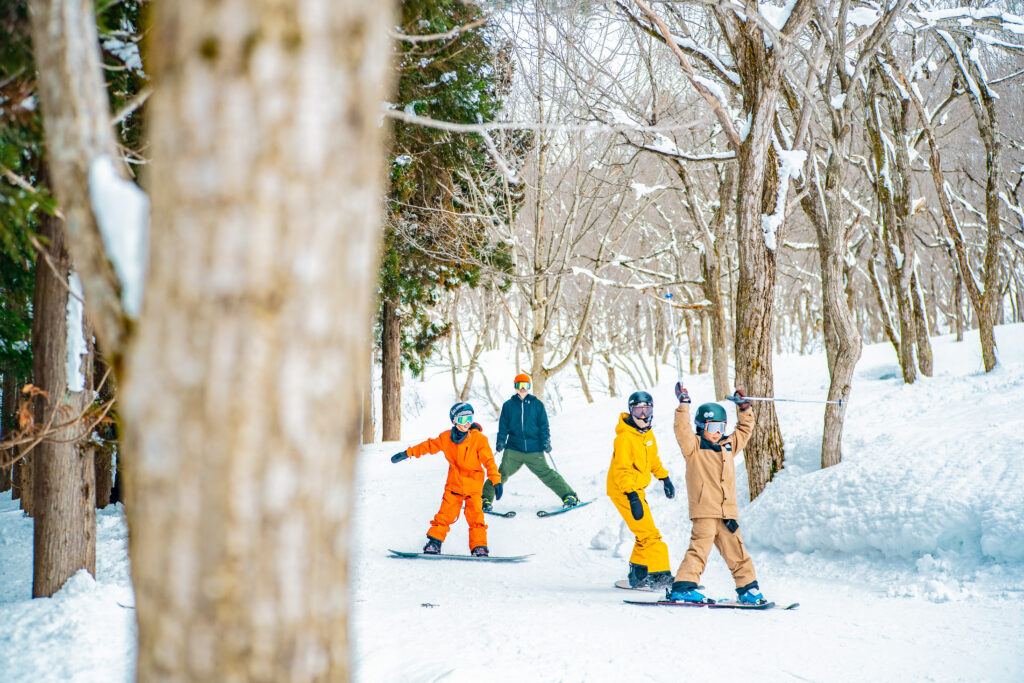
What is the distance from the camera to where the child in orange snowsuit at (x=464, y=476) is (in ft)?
25.7

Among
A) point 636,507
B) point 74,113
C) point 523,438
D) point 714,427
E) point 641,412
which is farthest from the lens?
point 523,438

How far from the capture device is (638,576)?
623 centimetres

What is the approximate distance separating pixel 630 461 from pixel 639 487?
24 centimetres

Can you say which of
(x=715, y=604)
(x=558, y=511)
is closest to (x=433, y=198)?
(x=558, y=511)

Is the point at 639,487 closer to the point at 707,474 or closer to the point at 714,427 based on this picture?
the point at 707,474

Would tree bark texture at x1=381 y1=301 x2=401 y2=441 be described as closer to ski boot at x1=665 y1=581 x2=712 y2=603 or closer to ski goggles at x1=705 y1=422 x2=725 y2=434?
ski goggles at x1=705 y1=422 x2=725 y2=434

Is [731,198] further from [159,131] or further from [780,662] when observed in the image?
[159,131]

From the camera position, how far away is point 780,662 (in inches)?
161

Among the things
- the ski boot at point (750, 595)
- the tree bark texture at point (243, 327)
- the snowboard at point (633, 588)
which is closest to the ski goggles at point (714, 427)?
the ski boot at point (750, 595)

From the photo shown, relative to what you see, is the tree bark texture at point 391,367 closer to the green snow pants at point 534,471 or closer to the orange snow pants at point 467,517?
the green snow pants at point 534,471

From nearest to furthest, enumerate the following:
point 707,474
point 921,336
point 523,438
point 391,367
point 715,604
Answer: point 715,604
point 707,474
point 523,438
point 921,336
point 391,367

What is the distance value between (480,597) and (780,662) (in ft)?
8.94

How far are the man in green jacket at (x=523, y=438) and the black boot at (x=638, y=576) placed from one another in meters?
2.87

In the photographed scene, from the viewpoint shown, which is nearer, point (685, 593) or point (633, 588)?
point (685, 593)
